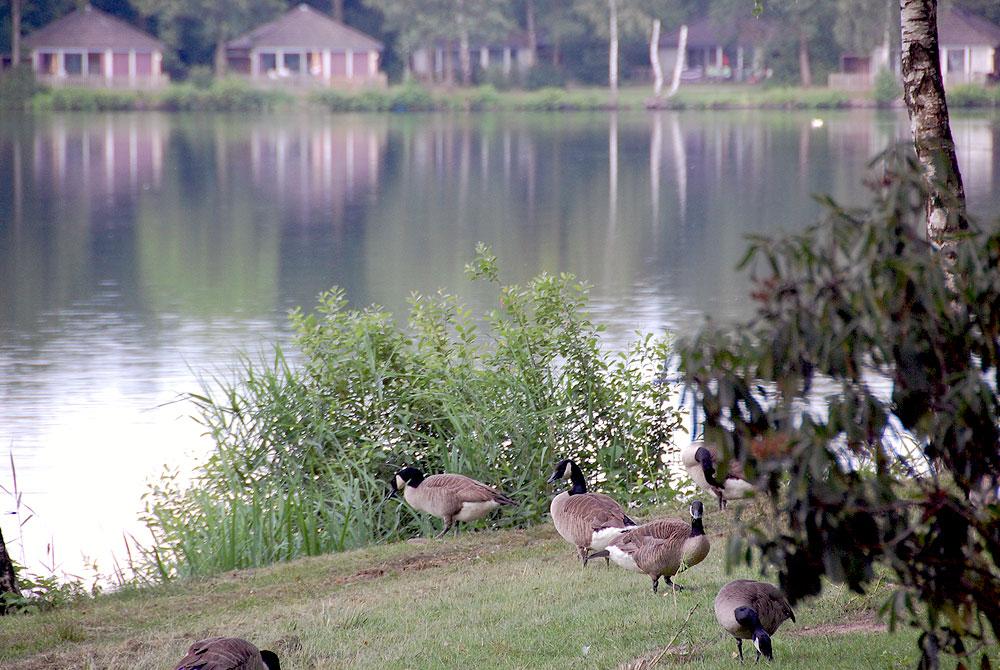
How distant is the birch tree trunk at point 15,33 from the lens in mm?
74062

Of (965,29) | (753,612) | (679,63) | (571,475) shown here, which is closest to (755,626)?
(753,612)

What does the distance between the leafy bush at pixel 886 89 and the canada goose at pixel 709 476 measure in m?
66.2

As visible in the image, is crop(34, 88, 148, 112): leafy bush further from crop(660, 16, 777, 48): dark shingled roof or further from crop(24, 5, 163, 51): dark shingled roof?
crop(660, 16, 777, 48): dark shingled roof

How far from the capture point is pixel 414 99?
75.9m

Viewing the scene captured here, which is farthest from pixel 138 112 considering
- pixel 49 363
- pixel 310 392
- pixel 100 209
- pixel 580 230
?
pixel 310 392

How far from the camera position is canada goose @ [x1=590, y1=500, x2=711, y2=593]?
20.6ft

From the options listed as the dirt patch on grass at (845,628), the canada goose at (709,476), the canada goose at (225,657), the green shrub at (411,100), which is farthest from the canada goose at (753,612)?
the green shrub at (411,100)

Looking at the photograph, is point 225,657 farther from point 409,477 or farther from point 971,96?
point 971,96

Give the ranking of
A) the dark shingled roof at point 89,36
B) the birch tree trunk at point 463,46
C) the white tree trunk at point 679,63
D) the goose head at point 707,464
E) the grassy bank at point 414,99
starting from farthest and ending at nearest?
the white tree trunk at point 679,63, the birch tree trunk at point 463,46, the dark shingled roof at point 89,36, the grassy bank at point 414,99, the goose head at point 707,464

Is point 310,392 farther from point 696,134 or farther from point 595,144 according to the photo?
point 696,134

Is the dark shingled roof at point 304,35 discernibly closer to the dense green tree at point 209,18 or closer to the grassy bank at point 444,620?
the dense green tree at point 209,18

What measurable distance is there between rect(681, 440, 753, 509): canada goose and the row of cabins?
2710 inches

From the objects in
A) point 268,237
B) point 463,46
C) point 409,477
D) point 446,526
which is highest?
point 463,46

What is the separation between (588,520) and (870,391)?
4.13m
